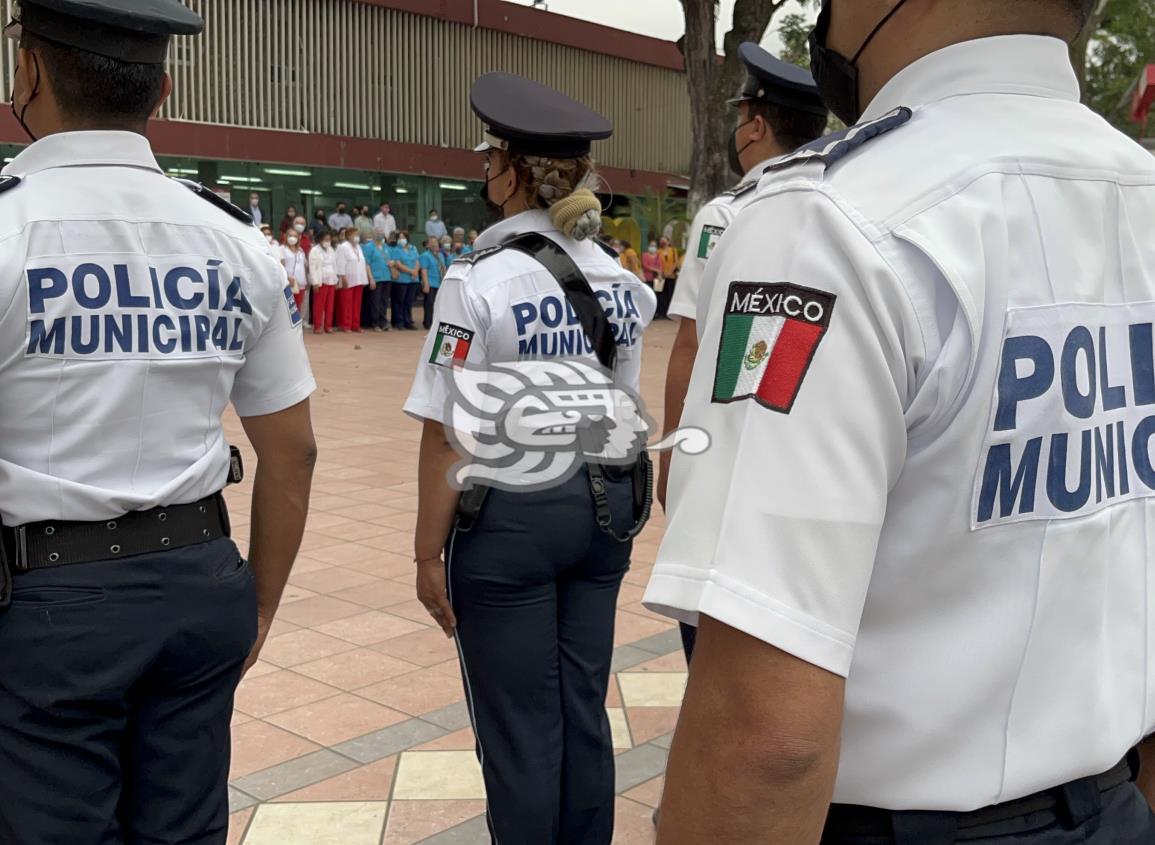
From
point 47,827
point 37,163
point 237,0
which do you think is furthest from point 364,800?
point 237,0

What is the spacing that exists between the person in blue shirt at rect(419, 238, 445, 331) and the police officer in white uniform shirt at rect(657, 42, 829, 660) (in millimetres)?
17552

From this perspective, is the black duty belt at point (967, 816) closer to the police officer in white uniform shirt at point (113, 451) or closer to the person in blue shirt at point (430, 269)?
the police officer in white uniform shirt at point (113, 451)

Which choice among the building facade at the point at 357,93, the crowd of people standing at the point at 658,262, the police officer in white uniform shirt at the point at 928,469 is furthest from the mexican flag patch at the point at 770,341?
the crowd of people standing at the point at 658,262

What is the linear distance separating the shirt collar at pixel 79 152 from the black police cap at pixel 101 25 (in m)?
0.15

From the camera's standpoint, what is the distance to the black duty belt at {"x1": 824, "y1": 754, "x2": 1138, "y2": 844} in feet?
→ 3.90

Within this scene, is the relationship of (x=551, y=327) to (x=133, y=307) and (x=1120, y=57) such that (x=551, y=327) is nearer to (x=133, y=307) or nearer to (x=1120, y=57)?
(x=133, y=307)

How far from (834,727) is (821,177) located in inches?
19.8

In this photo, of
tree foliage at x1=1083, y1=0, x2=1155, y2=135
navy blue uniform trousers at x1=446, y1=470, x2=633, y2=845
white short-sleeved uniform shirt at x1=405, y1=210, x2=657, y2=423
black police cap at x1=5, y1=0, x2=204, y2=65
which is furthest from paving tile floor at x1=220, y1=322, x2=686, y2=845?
tree foliage at x1=1083, y1=0, x2=1155, y2=135

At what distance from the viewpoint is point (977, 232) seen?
3.59 feet

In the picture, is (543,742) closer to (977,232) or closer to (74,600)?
(74,600)

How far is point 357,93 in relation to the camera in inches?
1004

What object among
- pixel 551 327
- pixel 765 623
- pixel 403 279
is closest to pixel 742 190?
pixel 551 327

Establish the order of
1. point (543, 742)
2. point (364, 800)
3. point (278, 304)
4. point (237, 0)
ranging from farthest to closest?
point (237, 0) → point (364, 800) → point (543, 742) → point (278, 304)
